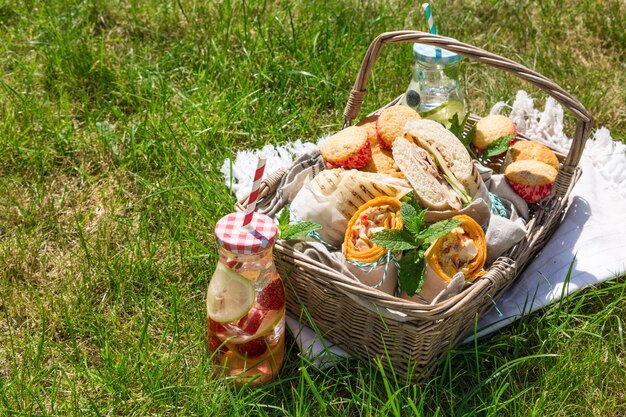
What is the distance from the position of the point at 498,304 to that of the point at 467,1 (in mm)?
1751

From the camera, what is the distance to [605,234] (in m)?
2.05

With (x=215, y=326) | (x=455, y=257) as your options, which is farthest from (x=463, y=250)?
(x=215, y=326)

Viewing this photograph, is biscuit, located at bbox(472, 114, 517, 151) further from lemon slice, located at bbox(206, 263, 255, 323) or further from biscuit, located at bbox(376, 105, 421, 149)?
lemon slice, located at bbox(206, 263, 255, 323)

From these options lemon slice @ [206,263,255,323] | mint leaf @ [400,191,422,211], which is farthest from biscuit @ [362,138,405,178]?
lemon slice @ [206,263,255,323]

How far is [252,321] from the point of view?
1.62 metres

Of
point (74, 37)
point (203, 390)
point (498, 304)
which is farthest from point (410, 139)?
point (74, 37)

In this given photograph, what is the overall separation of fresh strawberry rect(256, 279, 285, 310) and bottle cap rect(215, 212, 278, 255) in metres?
0.13

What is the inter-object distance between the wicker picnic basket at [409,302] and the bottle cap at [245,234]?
14 cm

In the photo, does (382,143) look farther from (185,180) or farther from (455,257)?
(185,180)

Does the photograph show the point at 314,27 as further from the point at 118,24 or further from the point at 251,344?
the point at 251,344

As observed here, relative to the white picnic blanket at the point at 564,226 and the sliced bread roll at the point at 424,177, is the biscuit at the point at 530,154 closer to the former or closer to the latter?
the white picnic blanket at the point at 564,226

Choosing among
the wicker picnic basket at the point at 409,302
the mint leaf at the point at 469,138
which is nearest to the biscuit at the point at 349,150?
the wicker picnic basket at the point at 409,302

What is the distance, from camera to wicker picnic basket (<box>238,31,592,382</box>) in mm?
1555

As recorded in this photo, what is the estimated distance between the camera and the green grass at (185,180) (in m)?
1.70
